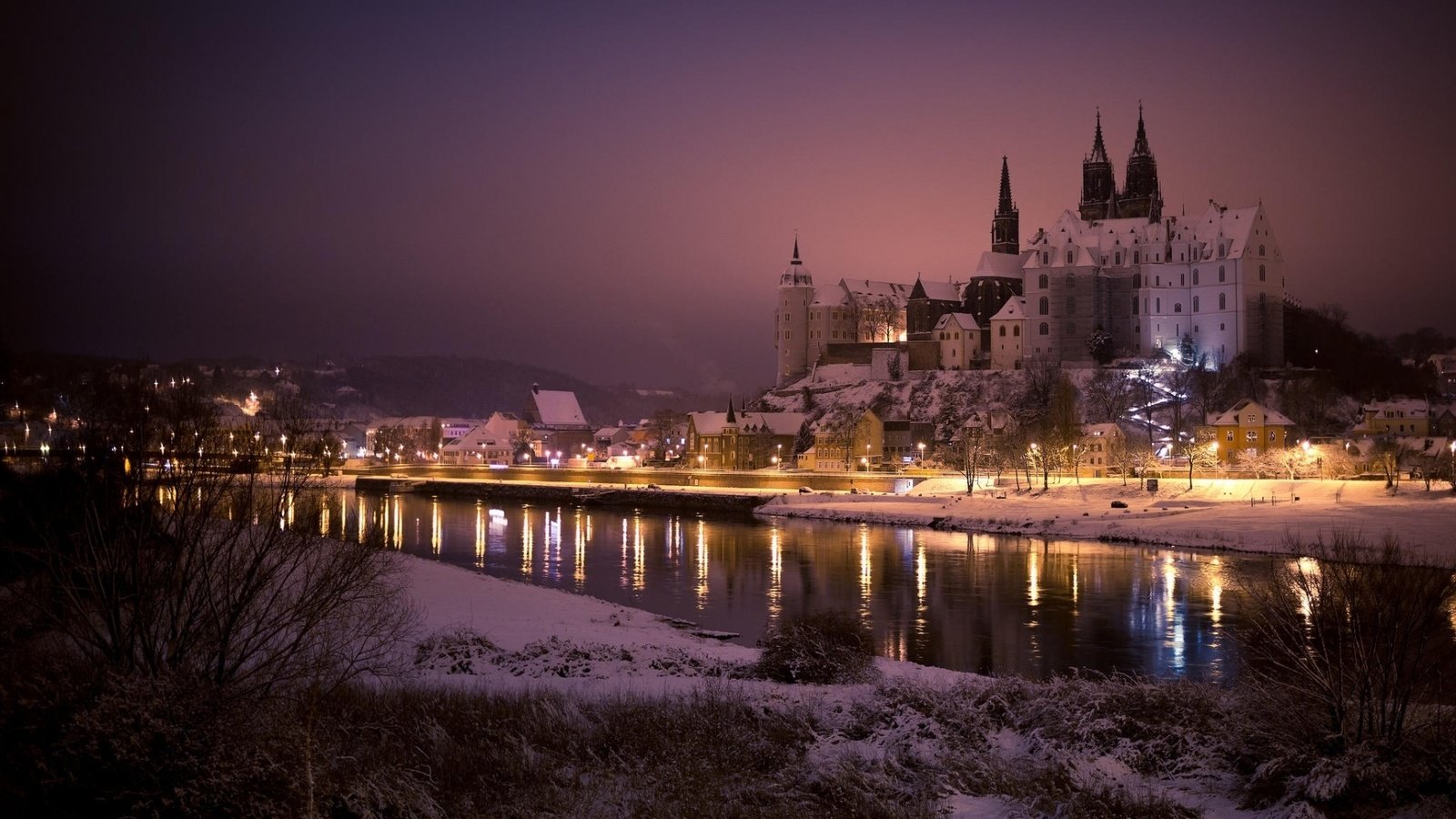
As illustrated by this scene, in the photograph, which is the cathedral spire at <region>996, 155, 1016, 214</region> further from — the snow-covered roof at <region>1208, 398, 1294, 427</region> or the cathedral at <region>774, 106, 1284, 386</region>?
the snow-covered roof at <region>1208, 398, 1294, 427</region>

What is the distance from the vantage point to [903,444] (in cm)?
7762

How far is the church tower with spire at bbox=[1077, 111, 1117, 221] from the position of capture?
97.6 meters

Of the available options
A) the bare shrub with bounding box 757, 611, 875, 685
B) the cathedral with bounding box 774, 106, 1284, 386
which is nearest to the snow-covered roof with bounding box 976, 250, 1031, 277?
the cathedral with bounding box 774, 106, 1284, 386

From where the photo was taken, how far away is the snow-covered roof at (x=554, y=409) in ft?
438

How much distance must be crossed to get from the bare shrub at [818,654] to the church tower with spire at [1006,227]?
94.1m

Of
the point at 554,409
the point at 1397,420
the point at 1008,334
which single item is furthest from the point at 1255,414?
the point at 554,409

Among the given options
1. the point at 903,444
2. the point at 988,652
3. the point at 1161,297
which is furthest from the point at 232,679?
the point at 1161,297

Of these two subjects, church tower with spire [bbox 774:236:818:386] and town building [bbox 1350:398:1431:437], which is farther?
church tower with spire [bbox 774:236:818:386]

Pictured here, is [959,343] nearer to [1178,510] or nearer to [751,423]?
[751,423]

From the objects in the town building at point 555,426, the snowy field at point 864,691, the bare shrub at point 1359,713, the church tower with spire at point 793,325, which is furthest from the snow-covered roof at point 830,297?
the bare shrub at point 1359,713

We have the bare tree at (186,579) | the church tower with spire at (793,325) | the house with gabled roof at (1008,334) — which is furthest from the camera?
the church tower with spire at (793,325)

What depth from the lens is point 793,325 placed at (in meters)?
110

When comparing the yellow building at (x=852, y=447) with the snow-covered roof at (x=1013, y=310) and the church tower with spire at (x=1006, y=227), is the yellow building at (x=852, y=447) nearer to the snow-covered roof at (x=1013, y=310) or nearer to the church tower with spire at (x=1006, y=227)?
the snow-covered roof at (x=1013, y=310)

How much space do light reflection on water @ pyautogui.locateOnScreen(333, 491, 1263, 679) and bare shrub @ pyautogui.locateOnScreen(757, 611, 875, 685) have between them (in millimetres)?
3486
